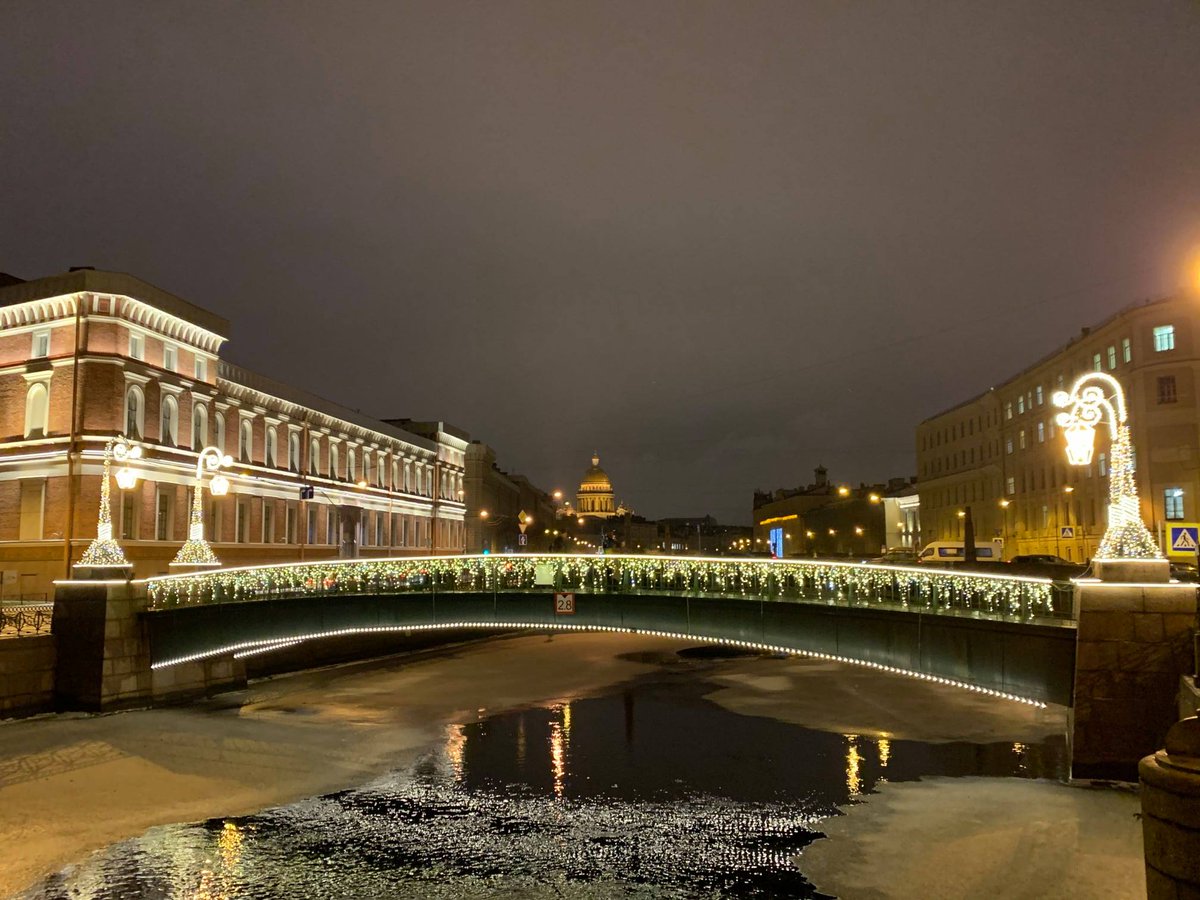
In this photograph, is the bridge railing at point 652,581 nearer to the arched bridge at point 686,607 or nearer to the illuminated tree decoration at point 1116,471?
the arched bridge at point 686,607

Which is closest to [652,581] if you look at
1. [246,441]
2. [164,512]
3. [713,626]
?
[713,626]

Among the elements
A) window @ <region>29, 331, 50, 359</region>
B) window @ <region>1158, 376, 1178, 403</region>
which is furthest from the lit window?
window @ <region>29, 331, 50, 359</region>

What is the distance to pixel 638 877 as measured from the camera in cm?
1638

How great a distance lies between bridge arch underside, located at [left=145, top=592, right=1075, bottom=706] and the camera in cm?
1981

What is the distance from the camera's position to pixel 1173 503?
51062 mm

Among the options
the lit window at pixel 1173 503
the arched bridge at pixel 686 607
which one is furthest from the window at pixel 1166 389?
the arched bridge at pixel 686 607

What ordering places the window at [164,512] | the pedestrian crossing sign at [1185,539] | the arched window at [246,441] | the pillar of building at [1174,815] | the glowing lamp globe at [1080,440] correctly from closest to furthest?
1. the pillar of building at [1174,815]
2. the glowing lamp globe at [1080,440]
3. the pedestrian crossing sign at [1185,539]
4. the window at [164,512]
5. the arched window at [246,441]

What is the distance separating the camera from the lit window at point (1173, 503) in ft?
166

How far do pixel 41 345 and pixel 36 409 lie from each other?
9.96 feet

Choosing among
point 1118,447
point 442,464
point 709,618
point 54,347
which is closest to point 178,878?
point 709,618

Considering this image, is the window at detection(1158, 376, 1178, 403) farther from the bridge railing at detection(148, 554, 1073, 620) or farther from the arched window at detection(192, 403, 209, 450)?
the arched window at detection(192, 403, 209, 450)

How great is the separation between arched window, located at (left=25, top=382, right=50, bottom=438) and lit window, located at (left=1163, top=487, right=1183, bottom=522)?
191 feet

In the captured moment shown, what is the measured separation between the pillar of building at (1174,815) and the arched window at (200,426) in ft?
164

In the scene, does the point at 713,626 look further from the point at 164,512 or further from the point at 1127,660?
the point at 164,512
